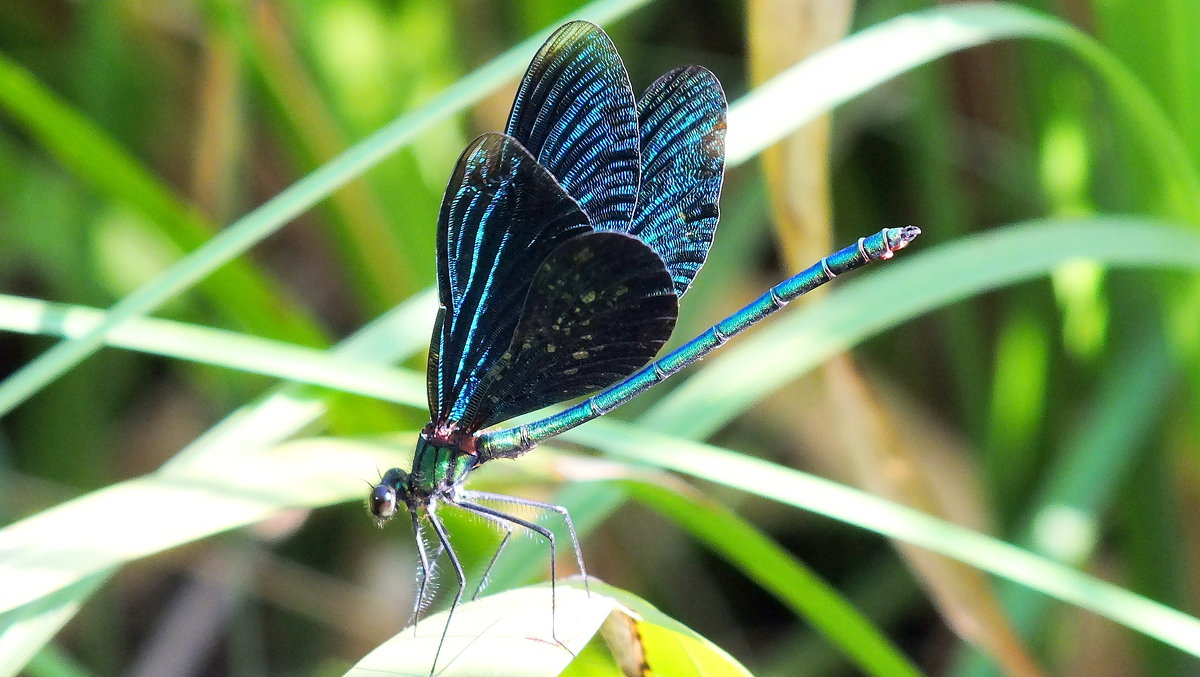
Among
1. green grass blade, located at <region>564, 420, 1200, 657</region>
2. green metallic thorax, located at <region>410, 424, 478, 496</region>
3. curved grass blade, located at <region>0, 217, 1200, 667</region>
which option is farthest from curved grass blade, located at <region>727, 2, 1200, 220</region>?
green metallic thorax, located at <region>410, 424, 478, 496</region>

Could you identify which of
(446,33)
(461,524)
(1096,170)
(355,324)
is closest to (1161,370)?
(1096,170)

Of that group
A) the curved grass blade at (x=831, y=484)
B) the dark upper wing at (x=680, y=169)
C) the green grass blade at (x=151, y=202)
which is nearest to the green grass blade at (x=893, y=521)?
the curved grass blade at (x=831, y=484)

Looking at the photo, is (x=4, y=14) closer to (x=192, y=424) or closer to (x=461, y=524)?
(x=192, y=424)

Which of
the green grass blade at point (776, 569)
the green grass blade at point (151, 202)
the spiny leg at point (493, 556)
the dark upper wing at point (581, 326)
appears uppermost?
the green grass blade at point (151, 202)

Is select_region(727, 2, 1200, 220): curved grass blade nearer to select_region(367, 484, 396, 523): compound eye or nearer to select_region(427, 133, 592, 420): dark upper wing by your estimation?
select_region(427, 133, 592, 420): dark upper wing

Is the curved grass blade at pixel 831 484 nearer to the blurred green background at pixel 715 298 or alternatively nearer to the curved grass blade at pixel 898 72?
the blurred green background at pixel 715 298
